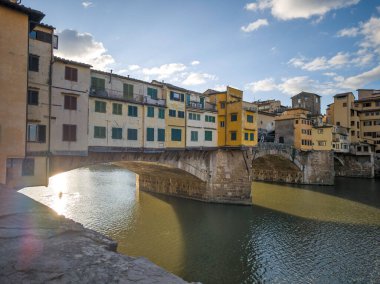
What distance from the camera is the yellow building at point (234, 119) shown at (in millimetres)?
39156

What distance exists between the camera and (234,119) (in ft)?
131

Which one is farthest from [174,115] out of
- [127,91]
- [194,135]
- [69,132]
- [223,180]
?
[69,132]

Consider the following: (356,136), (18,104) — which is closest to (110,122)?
(18,104)

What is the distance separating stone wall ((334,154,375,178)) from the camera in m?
72.2

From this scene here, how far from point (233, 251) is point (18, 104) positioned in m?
20.1

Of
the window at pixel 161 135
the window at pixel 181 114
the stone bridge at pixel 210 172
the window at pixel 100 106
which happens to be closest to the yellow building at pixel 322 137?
the stone bridge at pixel 210 172

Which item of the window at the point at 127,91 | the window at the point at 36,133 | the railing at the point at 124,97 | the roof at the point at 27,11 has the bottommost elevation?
the window at the point at 36,133

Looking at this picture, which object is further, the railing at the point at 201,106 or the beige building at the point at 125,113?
the railing at the point at 201,106

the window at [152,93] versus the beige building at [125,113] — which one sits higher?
the window at [152,93]

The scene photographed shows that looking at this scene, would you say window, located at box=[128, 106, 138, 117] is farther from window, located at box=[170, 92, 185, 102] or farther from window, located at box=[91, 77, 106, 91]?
window, located at box=[170, 92, 185, 102]

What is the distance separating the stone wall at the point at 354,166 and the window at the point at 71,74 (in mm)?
73451

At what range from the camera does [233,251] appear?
72.8 ft

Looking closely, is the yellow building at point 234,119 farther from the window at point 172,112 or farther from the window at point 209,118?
the window at point 172,112

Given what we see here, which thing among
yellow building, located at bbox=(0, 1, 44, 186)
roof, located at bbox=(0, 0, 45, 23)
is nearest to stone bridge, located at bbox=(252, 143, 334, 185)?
yellow building, located at bbox=(0, 1, 44, 186)
